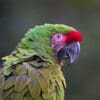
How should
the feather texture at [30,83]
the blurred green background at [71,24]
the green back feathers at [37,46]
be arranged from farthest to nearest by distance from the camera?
the blurred green background at [71,24], the green back feathers at [37,46], the feather texture at [30,83]

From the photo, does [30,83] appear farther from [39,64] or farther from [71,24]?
[71,24]

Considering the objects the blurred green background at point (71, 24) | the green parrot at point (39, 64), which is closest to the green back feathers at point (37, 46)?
the green parrot at point (39, 64)

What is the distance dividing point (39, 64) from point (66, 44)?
0.63 ft

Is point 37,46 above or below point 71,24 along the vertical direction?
below

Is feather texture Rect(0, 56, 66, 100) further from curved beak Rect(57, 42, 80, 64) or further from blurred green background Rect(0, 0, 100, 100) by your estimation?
blurred green background Rect(0, 0, 100, 100)

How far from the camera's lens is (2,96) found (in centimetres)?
170

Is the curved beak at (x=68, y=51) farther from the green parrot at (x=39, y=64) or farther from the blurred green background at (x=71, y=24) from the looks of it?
the blurred green background at (x=71, y=24)

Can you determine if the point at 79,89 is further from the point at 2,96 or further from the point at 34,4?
the point at 2,96

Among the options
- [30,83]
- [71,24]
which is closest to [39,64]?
[30,83]

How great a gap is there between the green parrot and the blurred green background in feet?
4.86

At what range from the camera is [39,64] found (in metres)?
1.76

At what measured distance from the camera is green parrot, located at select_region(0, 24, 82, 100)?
1697 mm

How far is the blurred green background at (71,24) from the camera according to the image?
135 inches

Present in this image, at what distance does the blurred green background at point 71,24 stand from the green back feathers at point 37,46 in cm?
147
